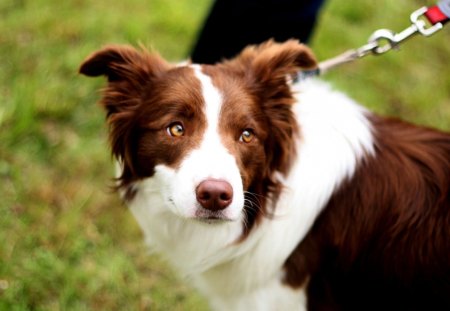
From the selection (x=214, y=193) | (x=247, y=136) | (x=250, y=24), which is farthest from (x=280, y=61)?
(x=250, y=24)

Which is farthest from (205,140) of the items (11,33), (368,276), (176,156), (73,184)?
(11,33)

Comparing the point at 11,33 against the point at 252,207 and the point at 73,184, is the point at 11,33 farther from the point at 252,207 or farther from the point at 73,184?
the point at 252,207

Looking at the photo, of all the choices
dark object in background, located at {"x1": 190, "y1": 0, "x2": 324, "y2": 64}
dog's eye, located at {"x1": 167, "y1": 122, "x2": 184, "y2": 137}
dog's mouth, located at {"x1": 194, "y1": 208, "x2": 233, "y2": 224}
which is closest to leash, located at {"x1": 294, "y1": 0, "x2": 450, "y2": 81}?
dark object in background, located at {"x1": 190, "y1": 0, "x2": 324, "y2": 64}

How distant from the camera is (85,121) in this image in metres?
4.78

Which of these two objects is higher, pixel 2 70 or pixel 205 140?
pixel 2 70

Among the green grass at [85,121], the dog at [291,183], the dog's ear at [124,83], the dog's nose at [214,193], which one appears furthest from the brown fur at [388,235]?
the green grass at [85,121]

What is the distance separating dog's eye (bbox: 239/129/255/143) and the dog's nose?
0.39 meters

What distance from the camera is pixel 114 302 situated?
378 cm

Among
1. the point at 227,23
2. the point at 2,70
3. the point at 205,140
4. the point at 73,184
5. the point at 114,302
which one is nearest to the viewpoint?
the point at 205,140

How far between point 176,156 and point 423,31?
1431 mm

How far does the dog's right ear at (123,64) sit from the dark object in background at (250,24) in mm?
1250

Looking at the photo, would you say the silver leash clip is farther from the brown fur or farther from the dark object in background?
the dark object in background

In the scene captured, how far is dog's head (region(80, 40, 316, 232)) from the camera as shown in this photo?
2.60 m

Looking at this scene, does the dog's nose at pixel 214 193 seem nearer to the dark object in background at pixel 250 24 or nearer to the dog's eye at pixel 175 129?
the dog's eye at pixel 175 129
